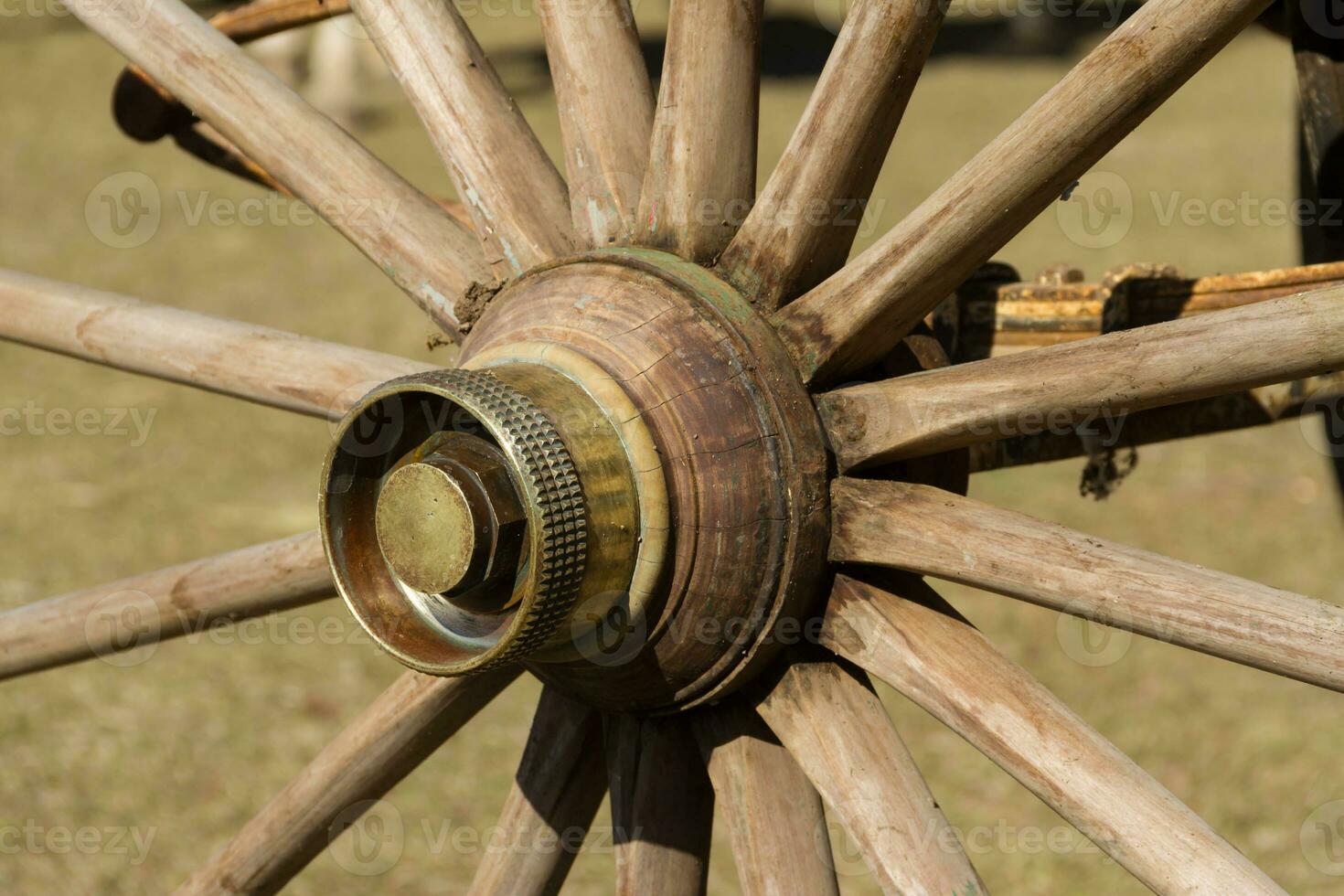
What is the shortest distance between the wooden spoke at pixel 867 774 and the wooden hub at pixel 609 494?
72mm

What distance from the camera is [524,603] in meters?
1.22

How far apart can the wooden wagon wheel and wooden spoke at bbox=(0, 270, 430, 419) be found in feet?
0.07

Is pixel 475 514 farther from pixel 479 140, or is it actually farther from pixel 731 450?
pixel 479 140

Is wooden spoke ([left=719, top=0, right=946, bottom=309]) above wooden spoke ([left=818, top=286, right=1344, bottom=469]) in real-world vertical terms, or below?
above

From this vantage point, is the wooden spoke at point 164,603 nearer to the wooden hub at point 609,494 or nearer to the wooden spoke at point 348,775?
the wooden spoke at point 348,775

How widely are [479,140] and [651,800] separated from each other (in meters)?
0.75

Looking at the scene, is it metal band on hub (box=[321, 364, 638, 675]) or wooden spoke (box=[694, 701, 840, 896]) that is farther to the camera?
wooden spoke (box=[694, 701, 840, 896])

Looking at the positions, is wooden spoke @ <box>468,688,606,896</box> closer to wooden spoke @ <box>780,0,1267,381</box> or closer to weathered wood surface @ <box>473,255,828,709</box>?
weathered wood surface @ <box>473,255,828,709</box>

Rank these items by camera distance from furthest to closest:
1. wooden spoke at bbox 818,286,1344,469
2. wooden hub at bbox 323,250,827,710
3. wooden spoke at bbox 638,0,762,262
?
wooden spoke at bbox 638,0,762,262, wooden hub at bbox 323,250,827,710, wooden spoke at bbox 818,286,1344,469

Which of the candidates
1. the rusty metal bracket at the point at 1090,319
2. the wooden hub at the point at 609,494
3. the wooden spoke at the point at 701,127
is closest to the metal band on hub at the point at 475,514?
the wooden hub at the point at 609,494

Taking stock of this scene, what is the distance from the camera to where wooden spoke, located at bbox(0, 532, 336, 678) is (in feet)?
5.41

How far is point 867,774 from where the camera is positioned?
1.37 meters

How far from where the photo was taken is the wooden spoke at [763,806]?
1.46 metres

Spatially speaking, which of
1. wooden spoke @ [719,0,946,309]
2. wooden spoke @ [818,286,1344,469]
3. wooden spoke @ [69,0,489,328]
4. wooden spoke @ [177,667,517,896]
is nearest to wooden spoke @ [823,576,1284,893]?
wooden spoke @ [818,286,1344,469]
